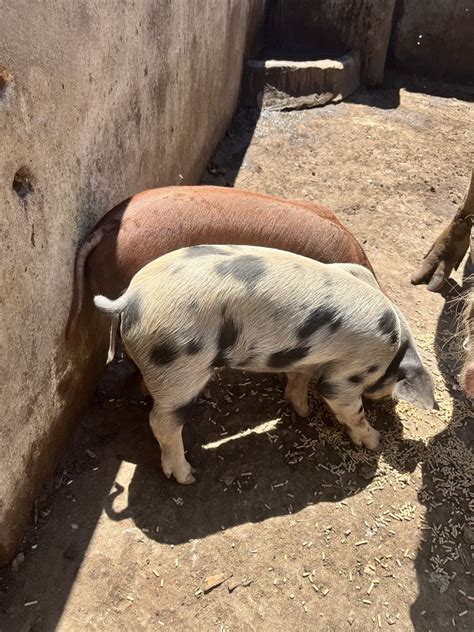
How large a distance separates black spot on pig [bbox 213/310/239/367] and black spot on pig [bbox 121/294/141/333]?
1.05ft

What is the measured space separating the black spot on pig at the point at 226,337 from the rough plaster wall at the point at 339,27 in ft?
17.3

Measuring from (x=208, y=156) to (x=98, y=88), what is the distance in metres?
2.58

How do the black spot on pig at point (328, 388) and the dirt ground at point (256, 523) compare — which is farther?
the black spot on pig at point (328, 388)

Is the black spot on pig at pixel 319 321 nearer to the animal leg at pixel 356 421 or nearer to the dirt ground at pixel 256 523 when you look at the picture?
the animal leg at pixel 356 421

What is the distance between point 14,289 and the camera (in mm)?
1979

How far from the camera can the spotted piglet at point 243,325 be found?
2186 mm

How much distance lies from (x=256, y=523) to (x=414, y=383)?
0.96m

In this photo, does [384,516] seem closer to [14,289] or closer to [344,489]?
[344,489]

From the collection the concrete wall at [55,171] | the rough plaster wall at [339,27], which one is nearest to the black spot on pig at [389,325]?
the concrete wall at [55,171]

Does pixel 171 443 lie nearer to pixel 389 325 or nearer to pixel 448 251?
pixel 389 325

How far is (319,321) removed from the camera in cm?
233

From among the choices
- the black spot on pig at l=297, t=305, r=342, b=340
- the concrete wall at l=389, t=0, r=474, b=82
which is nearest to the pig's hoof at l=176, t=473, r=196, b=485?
the black spot on pig at l=297, t=305, r=342, b=340

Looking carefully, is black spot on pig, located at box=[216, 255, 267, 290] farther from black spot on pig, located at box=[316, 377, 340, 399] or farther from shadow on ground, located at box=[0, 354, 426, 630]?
shadow on ground, located at box=[0, 354, 426, 630]

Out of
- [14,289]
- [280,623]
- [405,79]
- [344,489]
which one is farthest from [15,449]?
[405,79]
